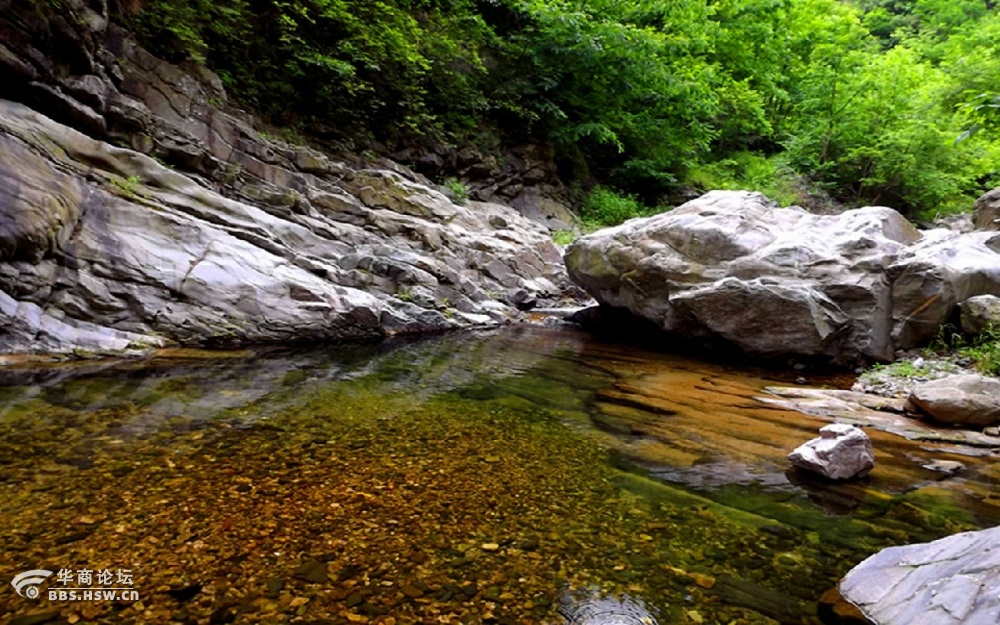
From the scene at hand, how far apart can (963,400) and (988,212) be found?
9032 mm

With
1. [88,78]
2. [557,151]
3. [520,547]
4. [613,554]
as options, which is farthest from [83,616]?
[557,151]

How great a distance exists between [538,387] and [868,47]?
1091 inches

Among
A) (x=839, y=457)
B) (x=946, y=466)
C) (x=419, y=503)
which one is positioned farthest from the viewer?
(x=946, y=466)

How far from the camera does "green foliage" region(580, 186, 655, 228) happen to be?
64.2 feet

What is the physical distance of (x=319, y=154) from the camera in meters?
13.4

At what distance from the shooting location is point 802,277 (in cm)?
870

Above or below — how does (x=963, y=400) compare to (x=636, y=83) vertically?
below

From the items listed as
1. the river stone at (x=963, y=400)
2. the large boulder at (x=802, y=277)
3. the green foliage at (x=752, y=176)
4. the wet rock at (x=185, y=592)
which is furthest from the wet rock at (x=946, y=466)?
the green foliage at (x=752, y=176)

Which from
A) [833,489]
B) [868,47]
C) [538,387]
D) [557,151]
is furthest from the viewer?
[868,47]

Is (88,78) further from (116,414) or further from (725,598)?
(725,598)

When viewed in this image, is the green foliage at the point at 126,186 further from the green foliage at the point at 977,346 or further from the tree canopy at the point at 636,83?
the green foliage at the point at 977,346

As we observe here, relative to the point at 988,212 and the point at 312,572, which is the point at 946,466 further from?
the point at 988,212

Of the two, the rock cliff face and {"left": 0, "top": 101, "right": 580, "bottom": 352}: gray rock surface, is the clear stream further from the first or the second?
the rock cliff face

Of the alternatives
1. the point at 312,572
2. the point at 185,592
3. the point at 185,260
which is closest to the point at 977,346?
the point at 312,572
